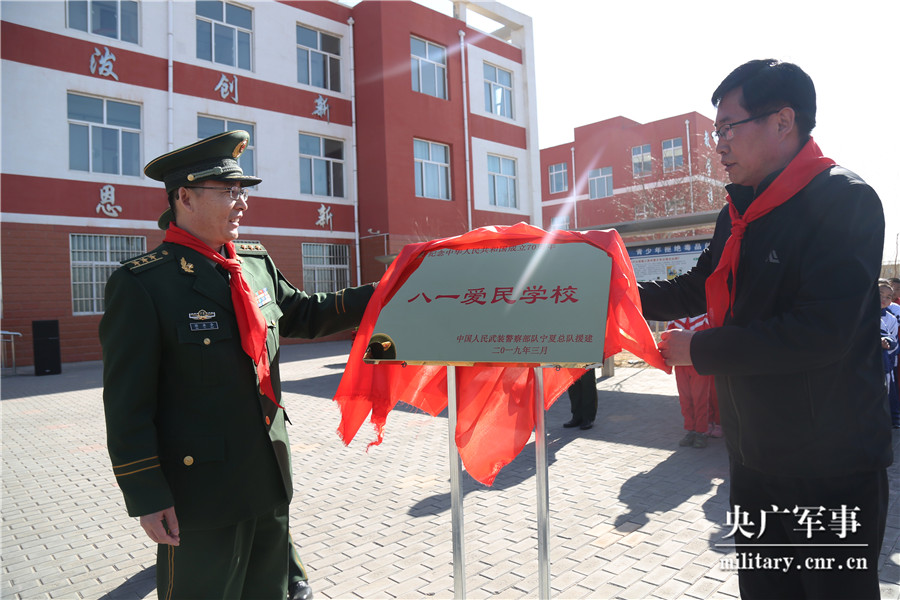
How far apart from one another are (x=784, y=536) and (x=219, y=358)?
2076 millimetres

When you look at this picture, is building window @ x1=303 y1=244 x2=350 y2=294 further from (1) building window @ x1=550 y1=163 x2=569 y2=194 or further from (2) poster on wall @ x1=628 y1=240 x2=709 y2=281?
(1) building window @ x1=550 y1=163 x2=569 y2=194

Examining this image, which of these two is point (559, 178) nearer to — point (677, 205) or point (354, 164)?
point (677, 205)

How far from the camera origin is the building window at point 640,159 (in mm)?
34281

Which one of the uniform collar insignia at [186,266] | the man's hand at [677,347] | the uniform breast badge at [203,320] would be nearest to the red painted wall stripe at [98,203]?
the uniform collar insignia at [186,266]

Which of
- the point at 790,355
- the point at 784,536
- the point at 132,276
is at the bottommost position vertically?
the point at 784,536

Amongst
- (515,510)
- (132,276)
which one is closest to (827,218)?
(132,276)

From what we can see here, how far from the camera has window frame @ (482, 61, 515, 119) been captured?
78.5ft

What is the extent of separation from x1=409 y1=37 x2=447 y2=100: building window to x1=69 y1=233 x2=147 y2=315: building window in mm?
11097

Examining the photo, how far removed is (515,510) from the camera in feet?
14.9

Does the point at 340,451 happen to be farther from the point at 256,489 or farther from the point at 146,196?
the point at 146,196

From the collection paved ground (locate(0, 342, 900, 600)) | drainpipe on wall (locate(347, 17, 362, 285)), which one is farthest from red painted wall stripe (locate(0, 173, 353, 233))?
paved ground (locate(0, 342, 900, 600))

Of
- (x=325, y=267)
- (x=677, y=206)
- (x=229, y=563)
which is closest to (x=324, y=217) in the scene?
(x=325, y=267)

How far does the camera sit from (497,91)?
24.5 meters

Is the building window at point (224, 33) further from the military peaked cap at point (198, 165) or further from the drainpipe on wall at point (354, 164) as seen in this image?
the military peaked cap at point (198, 165)
